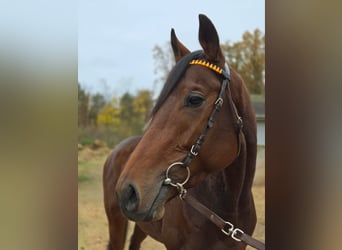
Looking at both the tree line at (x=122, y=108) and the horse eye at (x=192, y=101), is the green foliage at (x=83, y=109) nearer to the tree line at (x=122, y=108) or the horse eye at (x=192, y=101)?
the tree line at (x=122, y=108)

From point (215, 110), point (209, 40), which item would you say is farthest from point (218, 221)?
point (209, 40)

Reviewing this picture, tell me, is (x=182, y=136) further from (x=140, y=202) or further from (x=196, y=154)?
(x=140, y=202)

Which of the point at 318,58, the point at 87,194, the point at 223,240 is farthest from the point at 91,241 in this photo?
the point at 318,58

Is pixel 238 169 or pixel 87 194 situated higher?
pixel 238 169

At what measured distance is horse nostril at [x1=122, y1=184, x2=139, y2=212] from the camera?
1.27m

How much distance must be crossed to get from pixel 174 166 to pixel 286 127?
65 centimetres

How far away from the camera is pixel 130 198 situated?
1291mm

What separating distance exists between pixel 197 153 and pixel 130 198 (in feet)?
1.03

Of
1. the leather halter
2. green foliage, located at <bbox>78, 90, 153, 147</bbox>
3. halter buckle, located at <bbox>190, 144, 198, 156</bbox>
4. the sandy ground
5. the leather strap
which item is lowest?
the sandy ground

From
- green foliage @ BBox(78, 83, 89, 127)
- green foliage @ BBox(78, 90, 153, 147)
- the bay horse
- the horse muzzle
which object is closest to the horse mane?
the bay horse

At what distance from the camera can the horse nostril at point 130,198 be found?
4.15 ft

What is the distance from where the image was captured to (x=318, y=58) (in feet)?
2.36

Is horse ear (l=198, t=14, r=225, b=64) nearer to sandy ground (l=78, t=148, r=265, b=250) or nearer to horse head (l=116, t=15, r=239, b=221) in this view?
horse head (l=116, t=15, r=239, b=221)

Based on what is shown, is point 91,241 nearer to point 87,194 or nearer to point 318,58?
point 87,194
